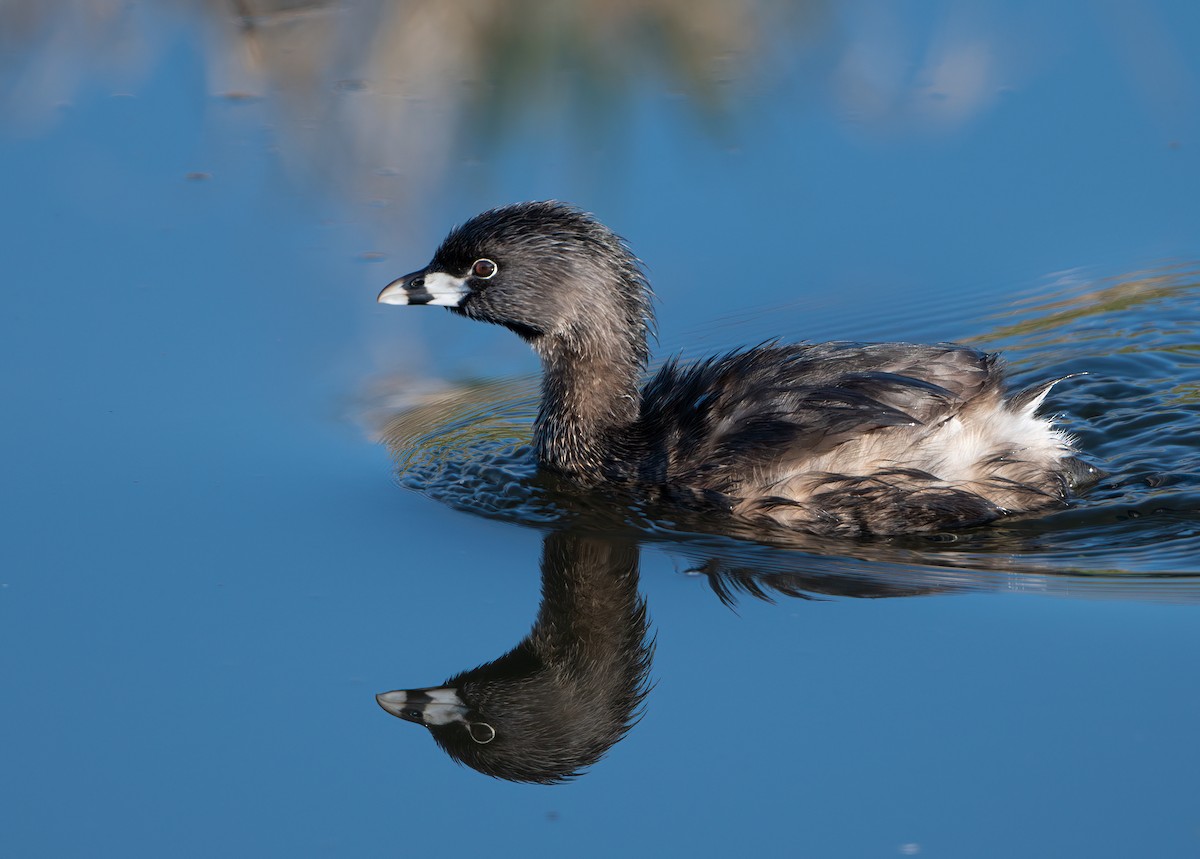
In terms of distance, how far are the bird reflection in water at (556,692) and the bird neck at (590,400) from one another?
940mm

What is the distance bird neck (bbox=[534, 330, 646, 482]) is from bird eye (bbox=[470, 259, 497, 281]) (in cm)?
37

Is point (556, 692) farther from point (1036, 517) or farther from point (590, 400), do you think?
point (1036, 517)

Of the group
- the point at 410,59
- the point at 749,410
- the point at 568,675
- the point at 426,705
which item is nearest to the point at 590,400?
the point at 749,410

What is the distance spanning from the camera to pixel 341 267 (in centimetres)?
847

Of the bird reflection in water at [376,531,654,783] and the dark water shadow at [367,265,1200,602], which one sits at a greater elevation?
the dark water shadow at [367,265,1200,602]

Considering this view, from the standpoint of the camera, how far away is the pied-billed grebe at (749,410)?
6.56 metres

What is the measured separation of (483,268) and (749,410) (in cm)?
136

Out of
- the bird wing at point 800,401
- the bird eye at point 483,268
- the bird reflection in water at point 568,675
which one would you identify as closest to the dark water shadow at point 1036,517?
the bird reflection in water at point 568,675

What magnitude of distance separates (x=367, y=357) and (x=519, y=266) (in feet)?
3.42

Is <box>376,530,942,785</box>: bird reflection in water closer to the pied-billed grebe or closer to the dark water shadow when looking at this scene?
the dark water shadow

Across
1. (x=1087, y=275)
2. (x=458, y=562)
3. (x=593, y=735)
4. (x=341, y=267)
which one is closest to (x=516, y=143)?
(x=341, y=267)

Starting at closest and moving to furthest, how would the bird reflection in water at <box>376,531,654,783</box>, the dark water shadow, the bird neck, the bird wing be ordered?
the bird reflection in water at <box>376,531,654,783</box> → the dark water shadow → the bird wing → the bird neck

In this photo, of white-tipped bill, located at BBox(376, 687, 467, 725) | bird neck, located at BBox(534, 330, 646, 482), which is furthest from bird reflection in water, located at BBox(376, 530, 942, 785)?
bird neck, located at BBox(534, 330, 646, 482)

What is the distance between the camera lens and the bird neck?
721 centimetres
